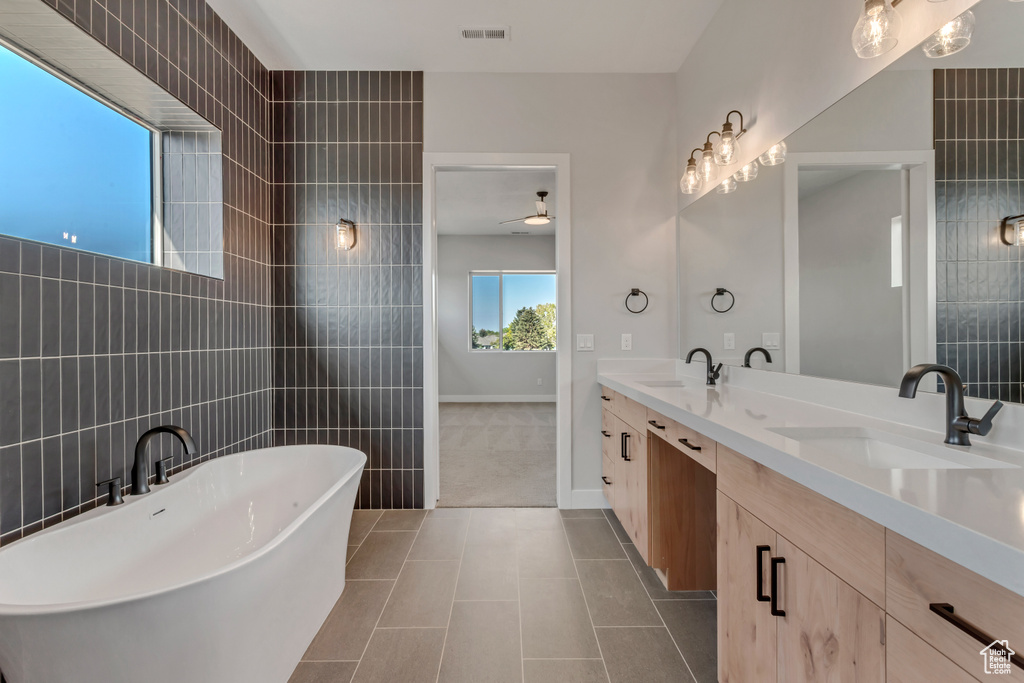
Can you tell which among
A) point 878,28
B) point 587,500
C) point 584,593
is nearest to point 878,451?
point 878,28

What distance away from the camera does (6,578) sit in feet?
3.94

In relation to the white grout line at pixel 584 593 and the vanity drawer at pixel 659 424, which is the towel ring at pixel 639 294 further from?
the white grout line at pixel 584 593

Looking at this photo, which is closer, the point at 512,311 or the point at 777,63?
the point at 777,63

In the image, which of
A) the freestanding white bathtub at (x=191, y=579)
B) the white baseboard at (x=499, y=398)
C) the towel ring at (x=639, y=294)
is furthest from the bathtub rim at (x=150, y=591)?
the white baseboard at (x=499, y=398)

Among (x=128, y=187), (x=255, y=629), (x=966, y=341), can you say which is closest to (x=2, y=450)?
(x=255, y=629)

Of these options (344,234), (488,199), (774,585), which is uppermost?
(488,199)

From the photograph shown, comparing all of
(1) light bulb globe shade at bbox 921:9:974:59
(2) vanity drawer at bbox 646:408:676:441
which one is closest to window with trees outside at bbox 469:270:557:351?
(2) vanity drawer at bbox 646:408:676:441

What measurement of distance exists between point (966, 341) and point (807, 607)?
2.55 ft

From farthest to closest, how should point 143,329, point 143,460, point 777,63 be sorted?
point 777,63, point 143,329, point 143,460

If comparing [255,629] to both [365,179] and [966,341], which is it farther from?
[365,179]

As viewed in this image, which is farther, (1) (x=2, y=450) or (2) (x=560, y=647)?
(2) (x=560, y=647)

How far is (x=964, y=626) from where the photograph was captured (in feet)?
2.09

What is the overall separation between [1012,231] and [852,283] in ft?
1.85

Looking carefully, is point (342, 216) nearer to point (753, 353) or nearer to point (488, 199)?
point (753, 353)
